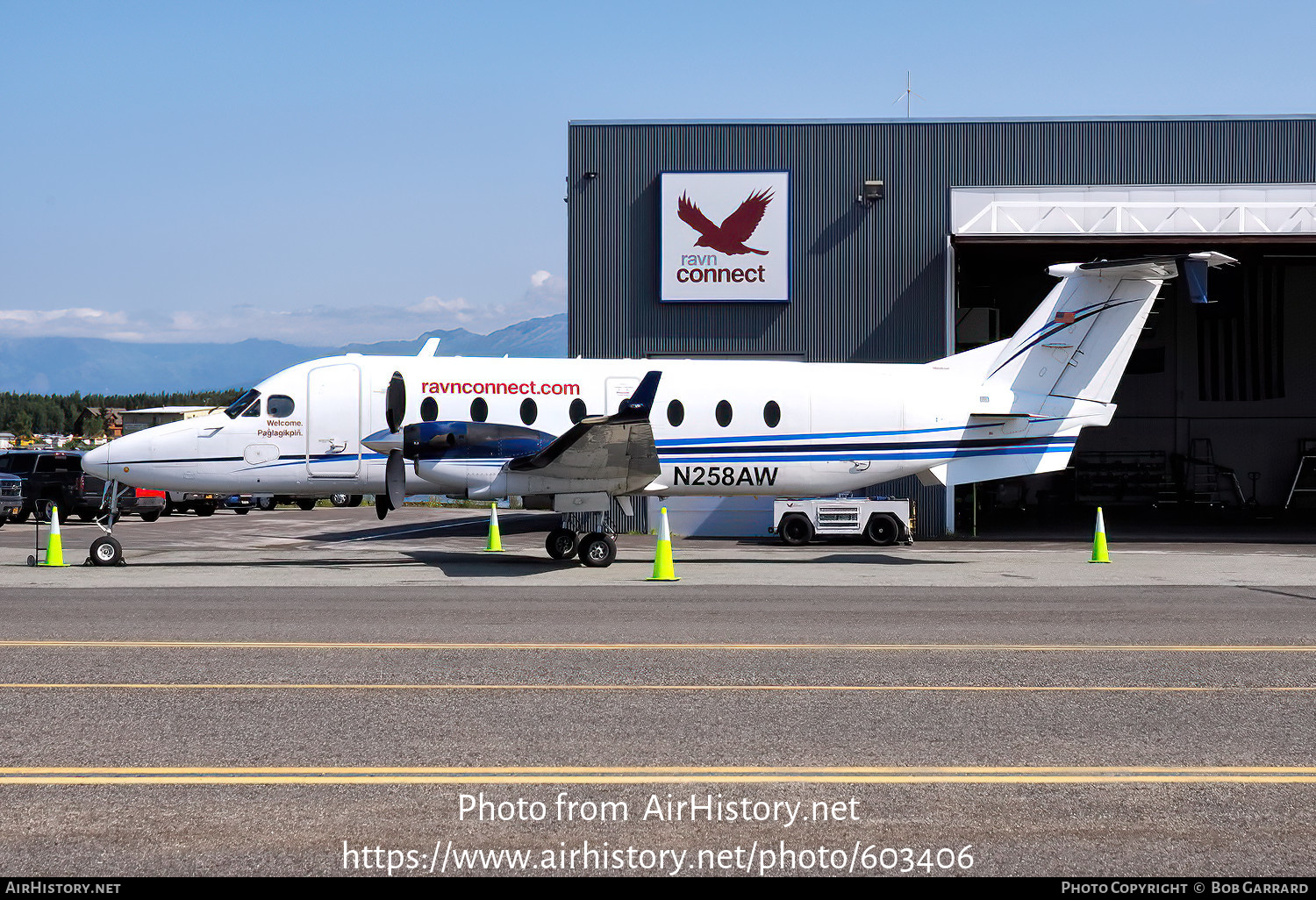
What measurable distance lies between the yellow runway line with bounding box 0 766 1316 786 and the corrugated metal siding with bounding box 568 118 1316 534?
24830 mm

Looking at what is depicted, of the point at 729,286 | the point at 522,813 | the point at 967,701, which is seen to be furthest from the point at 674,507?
the point at 522,813

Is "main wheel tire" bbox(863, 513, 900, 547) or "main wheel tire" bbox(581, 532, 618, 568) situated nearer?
"main wheel tire" bbox(581, 532, 618, 568)

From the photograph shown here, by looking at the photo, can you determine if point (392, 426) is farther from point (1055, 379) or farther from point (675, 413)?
point (1055, 379)

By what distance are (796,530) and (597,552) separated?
27.5 ft

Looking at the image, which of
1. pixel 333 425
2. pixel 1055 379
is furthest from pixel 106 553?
pixel 1055 379

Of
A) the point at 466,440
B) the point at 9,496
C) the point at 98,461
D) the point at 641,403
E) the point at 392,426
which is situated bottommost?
the point at 9,496

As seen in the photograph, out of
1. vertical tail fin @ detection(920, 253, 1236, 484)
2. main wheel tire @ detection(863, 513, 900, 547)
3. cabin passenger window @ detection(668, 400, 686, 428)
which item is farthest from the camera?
main wheel tire @ detection(863, 513, 900, 547)

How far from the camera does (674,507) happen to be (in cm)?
3000

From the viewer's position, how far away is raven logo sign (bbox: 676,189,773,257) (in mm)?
Result: 30938

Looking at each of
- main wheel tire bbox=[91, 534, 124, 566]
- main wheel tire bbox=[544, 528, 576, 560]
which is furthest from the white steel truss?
main wheel tire bbox=[91, 534, 124, 566]

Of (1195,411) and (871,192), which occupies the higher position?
(871,192)

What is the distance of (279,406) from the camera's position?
2100cm

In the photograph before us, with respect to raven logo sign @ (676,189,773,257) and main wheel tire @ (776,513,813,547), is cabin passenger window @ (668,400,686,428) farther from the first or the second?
raven logo sign @ (676,189,773,257)

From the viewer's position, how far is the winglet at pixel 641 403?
18.2 m
